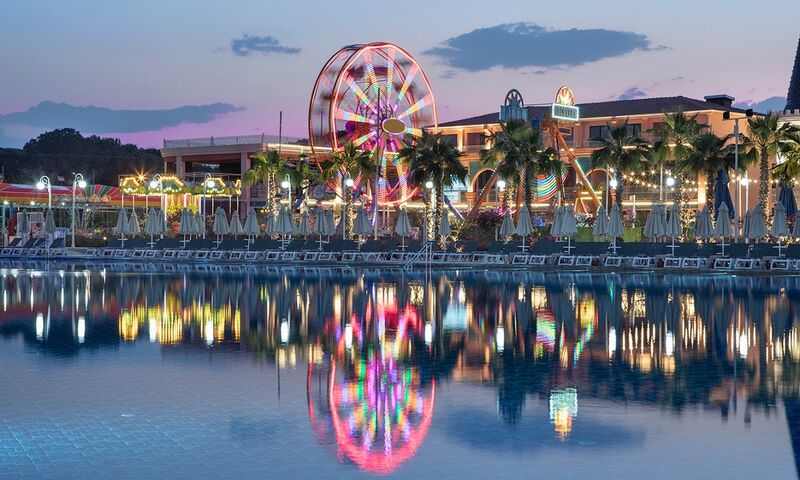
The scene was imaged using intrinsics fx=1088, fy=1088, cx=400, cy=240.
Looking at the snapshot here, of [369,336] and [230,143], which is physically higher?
[230,143]

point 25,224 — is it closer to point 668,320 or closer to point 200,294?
point 200,294

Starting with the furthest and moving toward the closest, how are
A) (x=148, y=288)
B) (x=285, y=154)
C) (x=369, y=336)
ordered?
(x=285, y=154), (x=148, y=288), (x=369, y=336)

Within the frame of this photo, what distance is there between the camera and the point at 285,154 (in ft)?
240

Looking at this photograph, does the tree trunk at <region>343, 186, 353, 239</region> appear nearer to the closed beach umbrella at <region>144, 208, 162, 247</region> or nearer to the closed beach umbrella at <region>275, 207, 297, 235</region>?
the closed beach umbrella at <region>275, 207, 297, 235</region>

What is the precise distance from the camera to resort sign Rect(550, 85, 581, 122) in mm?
59438

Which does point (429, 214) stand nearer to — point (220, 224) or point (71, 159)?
point (220, 224)

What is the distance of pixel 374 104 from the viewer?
55344 millimetres

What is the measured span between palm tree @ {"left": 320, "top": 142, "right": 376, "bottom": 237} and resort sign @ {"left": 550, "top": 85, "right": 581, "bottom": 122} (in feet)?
38.0

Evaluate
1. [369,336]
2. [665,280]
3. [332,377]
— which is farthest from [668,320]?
[665,280]

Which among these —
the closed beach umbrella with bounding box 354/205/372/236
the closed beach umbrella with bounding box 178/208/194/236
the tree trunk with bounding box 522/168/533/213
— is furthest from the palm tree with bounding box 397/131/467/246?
the closed beach umbrella with bounding box 178/208/194/236

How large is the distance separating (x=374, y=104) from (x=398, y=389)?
45.6 meters

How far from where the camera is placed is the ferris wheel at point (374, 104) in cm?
5244

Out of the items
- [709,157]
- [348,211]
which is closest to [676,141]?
[709,157]

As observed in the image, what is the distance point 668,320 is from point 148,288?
40.9 ft
